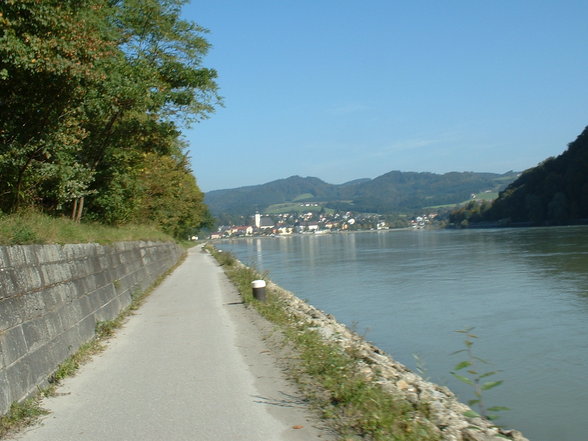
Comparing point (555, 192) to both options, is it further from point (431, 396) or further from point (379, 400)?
point (379, 400)

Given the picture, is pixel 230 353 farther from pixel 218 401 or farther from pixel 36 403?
pixel 36 403

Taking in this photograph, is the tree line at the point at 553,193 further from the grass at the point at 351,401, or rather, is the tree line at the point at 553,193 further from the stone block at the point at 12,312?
the stone block at the point at 12,312

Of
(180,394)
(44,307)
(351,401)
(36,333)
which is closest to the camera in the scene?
(351,401)

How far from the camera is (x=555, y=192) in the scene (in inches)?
3435

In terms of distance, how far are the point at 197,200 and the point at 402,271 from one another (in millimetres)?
26481

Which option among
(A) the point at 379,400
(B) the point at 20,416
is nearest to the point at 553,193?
(A) the point at 379,400

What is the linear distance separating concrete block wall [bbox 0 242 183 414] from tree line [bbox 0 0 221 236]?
74.5 inches

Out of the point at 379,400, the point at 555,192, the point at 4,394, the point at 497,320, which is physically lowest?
the point at 497,320

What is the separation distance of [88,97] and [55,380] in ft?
22.2

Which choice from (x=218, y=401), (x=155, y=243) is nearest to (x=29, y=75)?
(x=218, y=401)

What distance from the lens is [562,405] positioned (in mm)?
9766

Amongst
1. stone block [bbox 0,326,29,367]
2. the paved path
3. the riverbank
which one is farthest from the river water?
stone block [bbox 0,326,29,367]

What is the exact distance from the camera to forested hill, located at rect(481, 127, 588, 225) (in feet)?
273

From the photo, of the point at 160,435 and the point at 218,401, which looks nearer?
the point at 160,435
